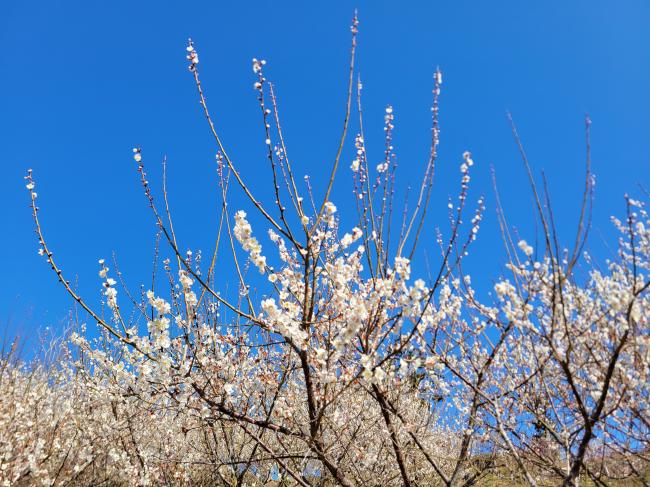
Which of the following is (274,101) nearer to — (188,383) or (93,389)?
(188,383)

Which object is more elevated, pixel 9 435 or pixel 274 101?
pixel 274 101

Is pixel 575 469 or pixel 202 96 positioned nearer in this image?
pixel 575 469

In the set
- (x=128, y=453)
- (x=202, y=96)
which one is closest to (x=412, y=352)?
(x=202, y=96)

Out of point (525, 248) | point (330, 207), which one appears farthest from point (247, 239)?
point (525, 248)

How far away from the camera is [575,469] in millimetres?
2625

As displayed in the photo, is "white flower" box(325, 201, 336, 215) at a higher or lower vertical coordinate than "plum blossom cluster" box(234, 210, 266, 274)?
higher

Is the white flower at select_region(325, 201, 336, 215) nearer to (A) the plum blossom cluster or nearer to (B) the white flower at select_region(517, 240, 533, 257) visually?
(A) the plum blossom cluster

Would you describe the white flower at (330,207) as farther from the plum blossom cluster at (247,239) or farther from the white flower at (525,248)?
the white flower at (525,248)

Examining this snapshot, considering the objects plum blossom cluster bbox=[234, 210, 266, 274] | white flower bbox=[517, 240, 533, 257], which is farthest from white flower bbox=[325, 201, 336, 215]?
white flower bbox=[517, 240, 533, 257]

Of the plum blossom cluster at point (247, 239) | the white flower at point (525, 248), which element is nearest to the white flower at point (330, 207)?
the plum blossom cluster at point (247, 239)

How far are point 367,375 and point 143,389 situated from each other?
192 centimetres

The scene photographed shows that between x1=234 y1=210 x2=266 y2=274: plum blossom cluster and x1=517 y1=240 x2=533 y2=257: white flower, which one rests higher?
x1=517 y1=240 x2=533 y2=257: white flower

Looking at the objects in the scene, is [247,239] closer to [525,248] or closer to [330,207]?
[330,207]

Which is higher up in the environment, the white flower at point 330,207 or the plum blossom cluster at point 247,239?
the white flower at point 330,207
